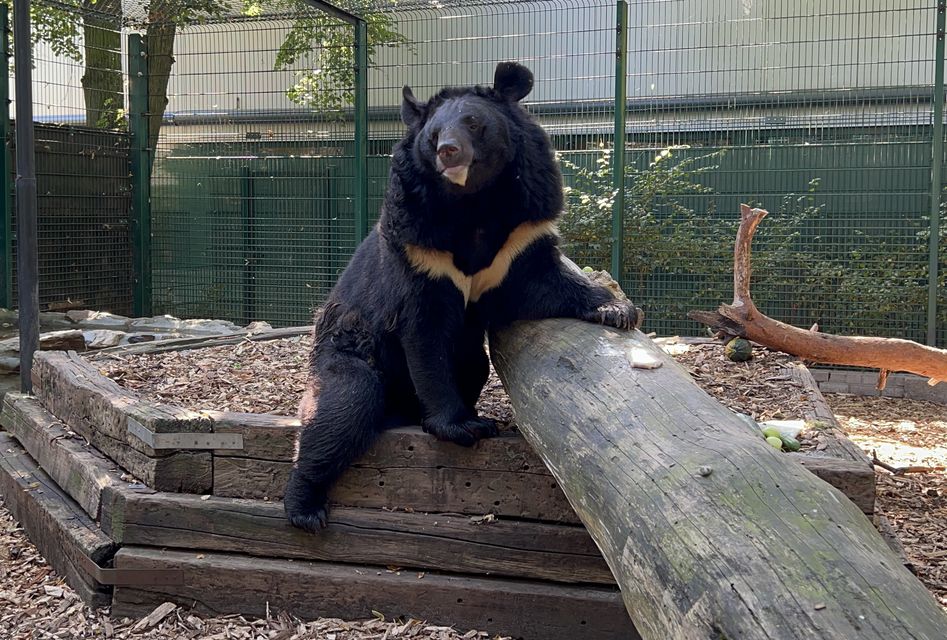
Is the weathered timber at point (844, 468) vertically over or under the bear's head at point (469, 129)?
under

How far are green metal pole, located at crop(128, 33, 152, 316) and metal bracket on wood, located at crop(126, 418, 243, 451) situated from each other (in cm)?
727

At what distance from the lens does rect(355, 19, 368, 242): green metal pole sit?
386 inches

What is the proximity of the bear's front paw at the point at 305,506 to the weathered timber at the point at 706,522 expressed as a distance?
3.55 feet

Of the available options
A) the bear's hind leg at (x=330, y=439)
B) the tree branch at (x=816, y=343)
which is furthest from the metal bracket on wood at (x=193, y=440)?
the tree branch at (x=816, y=343)

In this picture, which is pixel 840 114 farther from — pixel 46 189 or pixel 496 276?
pixel 46 189

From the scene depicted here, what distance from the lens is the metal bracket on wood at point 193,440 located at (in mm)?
4086

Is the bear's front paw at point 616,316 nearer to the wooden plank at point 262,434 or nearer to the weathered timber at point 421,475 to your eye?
the weathered timber at point 421,475

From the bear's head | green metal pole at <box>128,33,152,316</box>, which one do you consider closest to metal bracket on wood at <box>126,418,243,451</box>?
the bear's head

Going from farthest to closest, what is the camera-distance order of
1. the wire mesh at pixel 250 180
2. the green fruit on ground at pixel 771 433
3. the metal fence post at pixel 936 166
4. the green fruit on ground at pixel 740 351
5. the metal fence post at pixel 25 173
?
the wire mesh at pixel 250 180 < the metal fence post at pixel 936 166 < the green fruit on ground at pixel 740 351 < the metal fence post at pixel 25 173 < the green fruit on ground at pixel 771 433

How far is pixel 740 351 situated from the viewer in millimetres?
6289

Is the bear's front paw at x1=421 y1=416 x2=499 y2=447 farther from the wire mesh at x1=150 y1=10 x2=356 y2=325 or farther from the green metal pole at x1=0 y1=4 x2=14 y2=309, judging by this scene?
the wire mesh at x1=150 y1=10 x2=356 y2=325

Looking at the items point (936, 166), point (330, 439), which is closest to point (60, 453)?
point (330, 439)

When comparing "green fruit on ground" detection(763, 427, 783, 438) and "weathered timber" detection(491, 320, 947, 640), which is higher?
"weathered timber" detection(491, 320, 947, 640)

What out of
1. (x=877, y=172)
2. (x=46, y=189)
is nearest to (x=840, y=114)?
(x=877, y=172)
